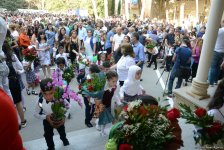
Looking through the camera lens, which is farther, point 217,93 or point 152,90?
point 152,90

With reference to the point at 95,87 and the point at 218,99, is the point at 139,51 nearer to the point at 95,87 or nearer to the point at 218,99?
the point at 95,87

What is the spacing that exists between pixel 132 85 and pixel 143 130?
3.32m

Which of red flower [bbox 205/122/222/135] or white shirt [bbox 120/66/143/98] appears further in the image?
white shirt [bbox 120/66/143/98]

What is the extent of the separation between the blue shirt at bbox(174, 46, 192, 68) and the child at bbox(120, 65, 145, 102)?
8.63ft

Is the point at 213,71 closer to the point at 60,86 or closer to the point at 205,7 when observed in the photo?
the point at 60,86

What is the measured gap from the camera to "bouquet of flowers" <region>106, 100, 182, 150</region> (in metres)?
2.45

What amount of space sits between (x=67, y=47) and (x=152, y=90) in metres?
3.78

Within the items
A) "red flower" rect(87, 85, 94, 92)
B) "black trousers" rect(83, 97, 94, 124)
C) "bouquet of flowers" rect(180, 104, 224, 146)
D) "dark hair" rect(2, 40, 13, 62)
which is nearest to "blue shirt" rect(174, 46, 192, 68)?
"black trousers" rect(83, 97, 94, 124)

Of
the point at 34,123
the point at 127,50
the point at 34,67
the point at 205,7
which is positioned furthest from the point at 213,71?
the point at 205,7

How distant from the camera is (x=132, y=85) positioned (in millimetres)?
5770

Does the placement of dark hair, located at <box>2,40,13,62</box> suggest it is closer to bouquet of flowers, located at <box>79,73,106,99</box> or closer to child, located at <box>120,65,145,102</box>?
bouquet of flowers, located at <box>79,73,106,99</box>

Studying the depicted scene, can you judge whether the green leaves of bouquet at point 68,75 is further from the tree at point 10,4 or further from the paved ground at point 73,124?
the tree at point 10,4

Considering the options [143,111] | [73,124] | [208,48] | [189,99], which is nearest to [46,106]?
[73,124]

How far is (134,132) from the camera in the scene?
2434 mm
